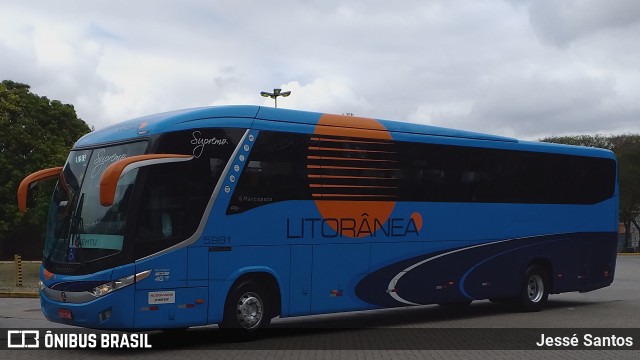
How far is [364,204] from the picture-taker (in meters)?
13.8

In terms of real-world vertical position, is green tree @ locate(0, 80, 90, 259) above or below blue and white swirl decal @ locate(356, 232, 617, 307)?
above

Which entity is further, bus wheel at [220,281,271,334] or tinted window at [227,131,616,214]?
tinted window at [227,131,616,214]

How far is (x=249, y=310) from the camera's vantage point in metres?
12.0

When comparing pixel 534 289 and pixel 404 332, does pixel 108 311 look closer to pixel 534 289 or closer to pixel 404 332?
pixel 404 332

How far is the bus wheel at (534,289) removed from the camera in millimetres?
17031

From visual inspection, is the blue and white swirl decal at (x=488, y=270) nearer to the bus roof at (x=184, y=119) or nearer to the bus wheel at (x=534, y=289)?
the bus wheel at (x=534, y=289)

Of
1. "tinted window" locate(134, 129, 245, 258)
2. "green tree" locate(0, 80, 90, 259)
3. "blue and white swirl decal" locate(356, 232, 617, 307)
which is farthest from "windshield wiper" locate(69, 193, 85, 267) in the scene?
"green tree" locate(0, 80, 90, 259)

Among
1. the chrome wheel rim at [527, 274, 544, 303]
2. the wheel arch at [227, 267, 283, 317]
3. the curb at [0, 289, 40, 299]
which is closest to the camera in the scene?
the wheel arch at [227, 267, 283, 317]

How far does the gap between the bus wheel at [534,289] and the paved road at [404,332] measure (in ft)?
0.94

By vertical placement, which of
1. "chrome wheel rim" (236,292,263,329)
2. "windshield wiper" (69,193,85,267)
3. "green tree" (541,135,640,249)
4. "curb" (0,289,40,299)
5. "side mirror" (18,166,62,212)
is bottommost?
"curb" (0,289,40,299)

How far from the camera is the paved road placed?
35.9 ft

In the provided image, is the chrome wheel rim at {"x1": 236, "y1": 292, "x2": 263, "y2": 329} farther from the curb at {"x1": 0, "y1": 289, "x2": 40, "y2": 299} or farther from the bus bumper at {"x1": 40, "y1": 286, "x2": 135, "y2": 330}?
the curb at {"x1": 0, "y1": 289, "x2": 40, "y2": 299}

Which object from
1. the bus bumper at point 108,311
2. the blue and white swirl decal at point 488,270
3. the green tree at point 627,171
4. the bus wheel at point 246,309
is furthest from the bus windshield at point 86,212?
the green tree at point 627,171

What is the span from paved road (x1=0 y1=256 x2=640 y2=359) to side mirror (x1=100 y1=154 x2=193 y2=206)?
2.39 meters
